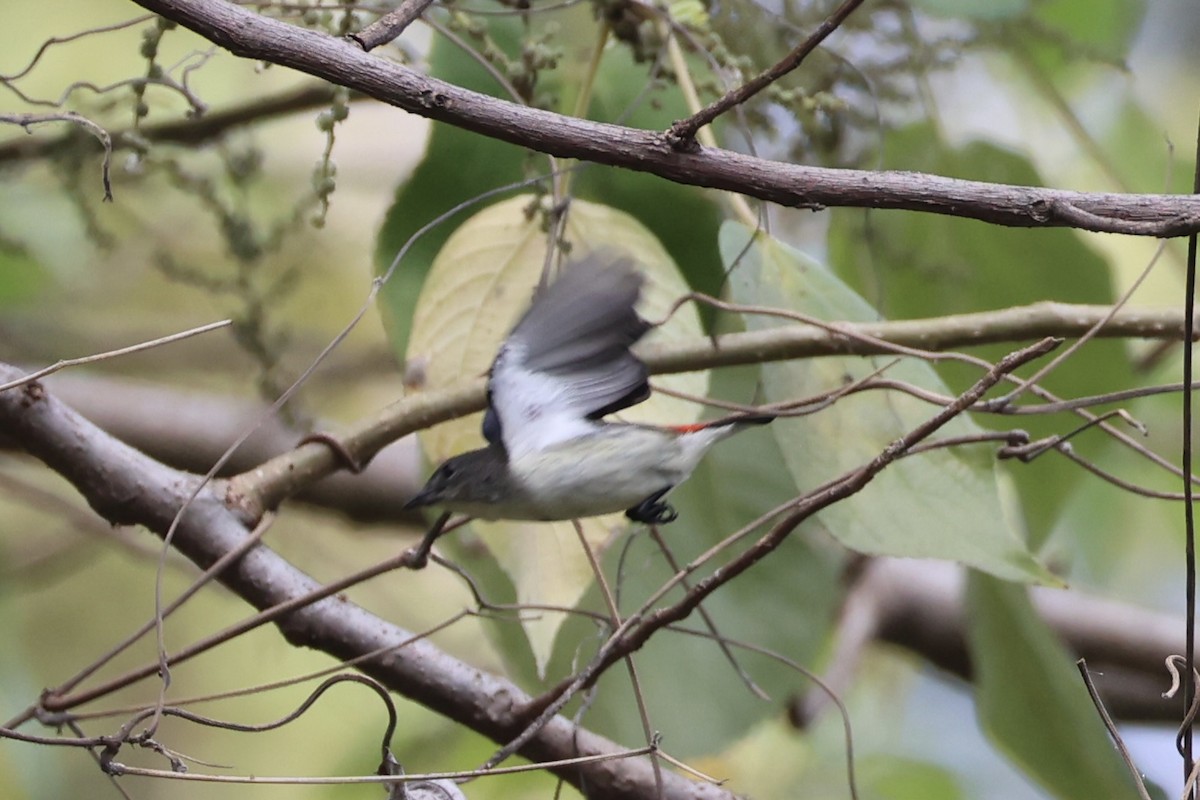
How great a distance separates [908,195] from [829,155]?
20.7 inches

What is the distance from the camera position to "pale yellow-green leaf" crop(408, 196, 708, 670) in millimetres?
684

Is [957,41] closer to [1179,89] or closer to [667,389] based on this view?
[667,389]

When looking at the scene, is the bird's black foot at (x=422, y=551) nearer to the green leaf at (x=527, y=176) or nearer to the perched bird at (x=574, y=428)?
the perched bird at (x=574, y=428)

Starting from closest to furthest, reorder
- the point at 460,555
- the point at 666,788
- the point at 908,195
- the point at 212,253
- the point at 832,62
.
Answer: the point at 908,195 → the point at 666,788 → the point at 460,555 → the point at 832,62 → the point at 212,253

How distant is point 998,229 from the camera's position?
920 millimetres

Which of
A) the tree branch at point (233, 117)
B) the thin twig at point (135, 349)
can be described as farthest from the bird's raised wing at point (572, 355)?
the tree branch at point (233, 117)

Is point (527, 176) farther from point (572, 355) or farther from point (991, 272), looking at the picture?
point (991, 272)

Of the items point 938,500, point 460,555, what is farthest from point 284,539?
point 938,500

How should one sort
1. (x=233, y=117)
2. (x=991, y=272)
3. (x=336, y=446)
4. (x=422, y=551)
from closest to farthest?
(x=422, y=551), (x=336, y=446), (x=991, y=272), (x=233, y=117)

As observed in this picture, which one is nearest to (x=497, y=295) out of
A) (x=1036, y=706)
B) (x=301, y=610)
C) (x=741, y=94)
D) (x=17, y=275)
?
(x=301, y=610)

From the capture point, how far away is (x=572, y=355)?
1.56 feet

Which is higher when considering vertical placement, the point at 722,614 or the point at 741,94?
the point at 741,94

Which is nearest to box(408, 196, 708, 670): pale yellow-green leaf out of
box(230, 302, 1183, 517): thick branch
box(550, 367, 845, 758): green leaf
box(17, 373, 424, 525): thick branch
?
box(230, 302, 1183, 517): thick branch

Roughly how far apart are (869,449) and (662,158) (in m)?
0.29
